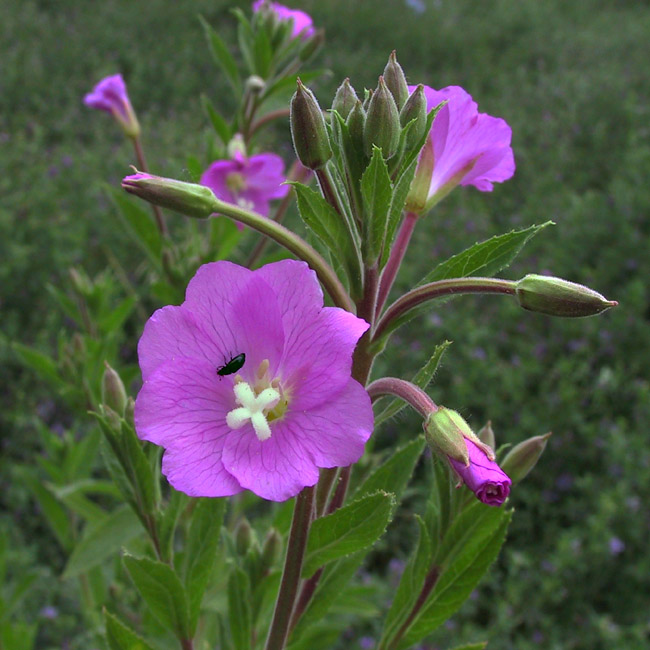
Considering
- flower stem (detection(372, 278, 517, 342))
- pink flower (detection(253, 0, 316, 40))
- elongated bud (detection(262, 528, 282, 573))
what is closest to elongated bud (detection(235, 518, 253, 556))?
elongated bud (detection(262, 528, 282, 573))

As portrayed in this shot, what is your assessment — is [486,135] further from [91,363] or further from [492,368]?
[492,368]

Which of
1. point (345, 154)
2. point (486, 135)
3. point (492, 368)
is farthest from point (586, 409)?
point (345, 154)

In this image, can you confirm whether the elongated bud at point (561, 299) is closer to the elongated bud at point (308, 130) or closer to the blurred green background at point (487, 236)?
the blurred green background at point (487, 236)

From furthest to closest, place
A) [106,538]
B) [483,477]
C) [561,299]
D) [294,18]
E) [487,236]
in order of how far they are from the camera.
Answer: [487,236] → [294,18] → [106,538] → [561,299] → [483,477]

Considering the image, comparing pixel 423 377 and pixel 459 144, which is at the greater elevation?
pixel 459 144

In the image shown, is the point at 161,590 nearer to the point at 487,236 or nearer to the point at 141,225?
the point at 141,225

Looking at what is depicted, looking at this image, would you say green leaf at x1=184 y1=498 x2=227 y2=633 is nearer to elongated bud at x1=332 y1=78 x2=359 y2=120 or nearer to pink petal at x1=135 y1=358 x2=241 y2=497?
pink petal at x1=135 y1=358 x2=241 y2=497

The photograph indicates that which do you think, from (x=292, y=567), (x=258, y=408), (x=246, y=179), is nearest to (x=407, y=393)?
(x=258, y=408)
